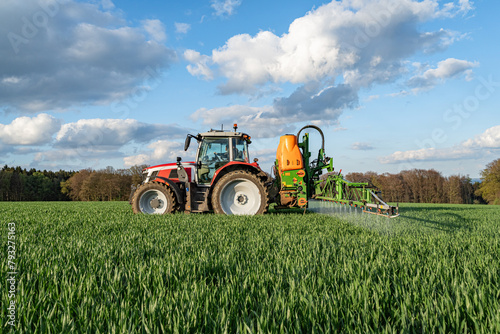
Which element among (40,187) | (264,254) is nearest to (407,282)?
(264,254)

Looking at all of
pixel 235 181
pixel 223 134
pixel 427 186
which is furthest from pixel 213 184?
pixel 427 186

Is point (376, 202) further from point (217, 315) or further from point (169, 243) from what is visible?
point (217, 315)

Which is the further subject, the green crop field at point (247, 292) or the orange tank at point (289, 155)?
the orange tank at point (289, 155)

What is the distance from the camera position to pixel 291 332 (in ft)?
5.40

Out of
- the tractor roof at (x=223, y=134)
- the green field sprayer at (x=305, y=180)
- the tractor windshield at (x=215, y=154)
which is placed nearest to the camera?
the green field sprayer at (x=305, y=180)

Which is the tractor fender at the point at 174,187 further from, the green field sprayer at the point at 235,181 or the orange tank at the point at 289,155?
the orange tank at the point at 289,155

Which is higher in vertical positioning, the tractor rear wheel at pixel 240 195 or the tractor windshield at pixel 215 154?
the tractor windshield at pixel 215 154

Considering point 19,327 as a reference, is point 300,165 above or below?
above

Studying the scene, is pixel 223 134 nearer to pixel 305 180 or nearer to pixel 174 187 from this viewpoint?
pixel 174 187

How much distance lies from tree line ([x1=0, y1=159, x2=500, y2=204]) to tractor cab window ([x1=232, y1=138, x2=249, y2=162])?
4116cm

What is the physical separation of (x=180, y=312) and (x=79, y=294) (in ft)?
3.18

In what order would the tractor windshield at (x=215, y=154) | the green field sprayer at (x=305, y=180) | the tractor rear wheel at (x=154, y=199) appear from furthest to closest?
1. the tractor windshield at (x=215, y=154)
2. the tractor rear wheel at (x=154, y=199)
3. the green field sprayer at (x=305, y=180)

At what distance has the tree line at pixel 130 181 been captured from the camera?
4875cm

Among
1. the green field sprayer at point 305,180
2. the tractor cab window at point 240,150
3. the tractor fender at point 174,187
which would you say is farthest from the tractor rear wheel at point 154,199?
the green field sprayer at point 305,180
